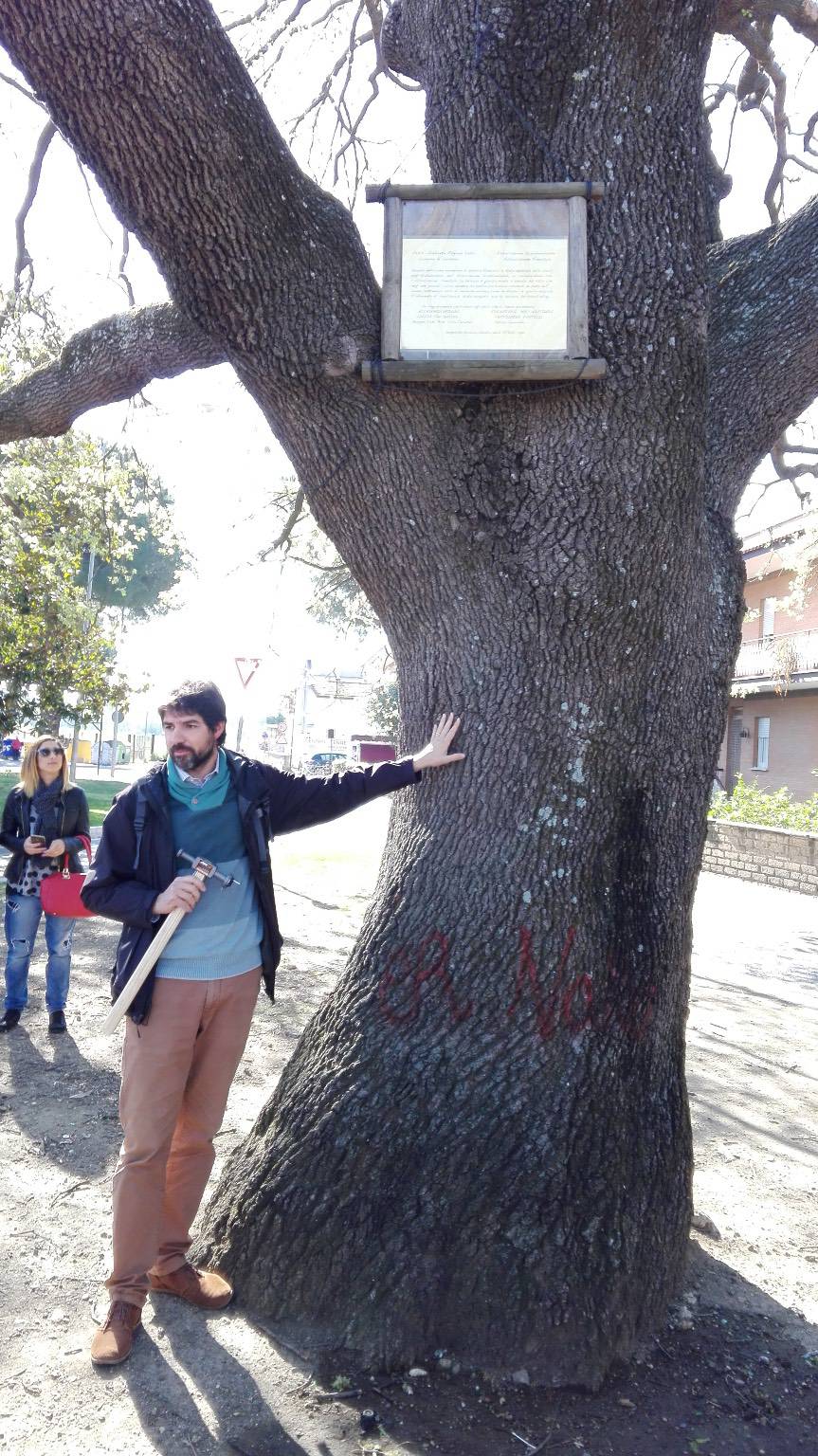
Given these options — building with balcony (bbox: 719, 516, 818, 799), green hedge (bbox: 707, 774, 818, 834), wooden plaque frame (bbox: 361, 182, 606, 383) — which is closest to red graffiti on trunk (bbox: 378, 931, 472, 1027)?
wooden plaque frame (bbox: 361, 182, 606, 383)

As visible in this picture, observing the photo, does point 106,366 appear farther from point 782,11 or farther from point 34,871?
point 782,11

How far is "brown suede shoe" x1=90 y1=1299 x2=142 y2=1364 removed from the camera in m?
2.73

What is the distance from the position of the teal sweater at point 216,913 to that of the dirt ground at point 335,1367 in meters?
0.96

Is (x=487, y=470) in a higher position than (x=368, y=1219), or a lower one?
higher

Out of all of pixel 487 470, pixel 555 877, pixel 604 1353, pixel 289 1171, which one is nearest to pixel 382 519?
pixel 487 470

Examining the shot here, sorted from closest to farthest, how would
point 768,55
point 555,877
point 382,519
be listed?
1. point 555,877
2. point 382,519
3. point 768,55

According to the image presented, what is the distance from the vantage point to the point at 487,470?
321 centimetres

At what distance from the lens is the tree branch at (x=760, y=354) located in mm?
3543

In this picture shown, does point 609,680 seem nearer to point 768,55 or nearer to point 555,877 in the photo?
point 555,877

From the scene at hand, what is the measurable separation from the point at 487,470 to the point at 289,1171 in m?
2.15

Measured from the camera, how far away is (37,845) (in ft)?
19.3

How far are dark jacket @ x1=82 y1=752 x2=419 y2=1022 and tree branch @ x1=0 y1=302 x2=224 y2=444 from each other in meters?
2.06

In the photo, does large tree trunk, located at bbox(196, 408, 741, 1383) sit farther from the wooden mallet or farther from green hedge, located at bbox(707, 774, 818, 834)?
green hedge, located at bbox(707, 774, 818, 834)

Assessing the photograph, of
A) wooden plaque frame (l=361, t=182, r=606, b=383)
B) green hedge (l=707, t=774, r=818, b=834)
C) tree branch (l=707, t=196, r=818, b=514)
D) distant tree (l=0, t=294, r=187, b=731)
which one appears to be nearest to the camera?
wooden plaque frame (l=361, t=182, r=606, b=383)
